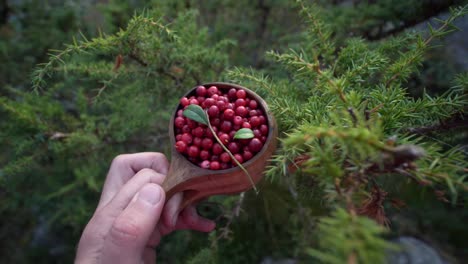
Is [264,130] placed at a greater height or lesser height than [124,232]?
greater

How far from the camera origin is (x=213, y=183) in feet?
2.24

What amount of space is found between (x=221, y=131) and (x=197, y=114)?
2.6 inches

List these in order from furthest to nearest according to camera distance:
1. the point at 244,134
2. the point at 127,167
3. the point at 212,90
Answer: the point at 127,167 < the point at 212,90 < the point at 244,134

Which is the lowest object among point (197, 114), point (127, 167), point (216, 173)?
point (127, 167)

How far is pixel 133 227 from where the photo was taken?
68 cm

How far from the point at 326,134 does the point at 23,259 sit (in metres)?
2.08

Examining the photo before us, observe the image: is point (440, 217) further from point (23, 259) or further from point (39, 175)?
point (23, 259)

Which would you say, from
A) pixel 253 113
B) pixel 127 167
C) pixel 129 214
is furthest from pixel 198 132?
pixel 127 167

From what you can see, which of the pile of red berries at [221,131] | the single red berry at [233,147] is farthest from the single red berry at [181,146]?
the single red berry at [233,147]

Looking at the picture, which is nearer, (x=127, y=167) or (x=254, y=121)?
(x=254, y=121)

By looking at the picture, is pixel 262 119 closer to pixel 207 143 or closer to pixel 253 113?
pixel 253 113

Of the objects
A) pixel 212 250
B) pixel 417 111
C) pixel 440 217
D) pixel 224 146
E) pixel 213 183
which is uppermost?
pixel 417 111

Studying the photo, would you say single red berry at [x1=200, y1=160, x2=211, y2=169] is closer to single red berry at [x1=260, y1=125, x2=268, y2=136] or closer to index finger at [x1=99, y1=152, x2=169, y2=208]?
single red berry at [x1=260, y1=125, x2=268, y2=136]

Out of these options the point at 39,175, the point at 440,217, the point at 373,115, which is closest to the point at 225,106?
the point at 373,115
